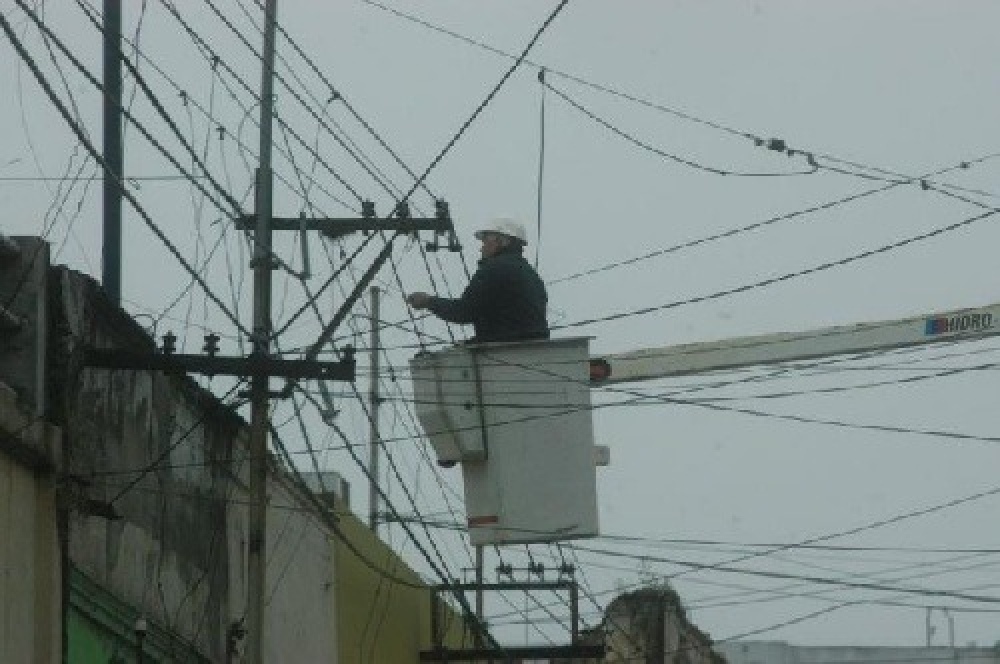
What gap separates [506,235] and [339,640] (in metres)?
5.17

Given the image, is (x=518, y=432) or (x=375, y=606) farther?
(x=375, y=606)

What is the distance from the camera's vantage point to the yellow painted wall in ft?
66.2

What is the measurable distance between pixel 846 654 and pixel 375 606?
53978 millimetres

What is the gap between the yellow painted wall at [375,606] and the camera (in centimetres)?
2017

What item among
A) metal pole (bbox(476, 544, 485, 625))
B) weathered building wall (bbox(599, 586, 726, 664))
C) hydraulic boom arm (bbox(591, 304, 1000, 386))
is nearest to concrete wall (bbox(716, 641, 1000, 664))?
weathered building wall (bbox(599, 586, 726, 664))

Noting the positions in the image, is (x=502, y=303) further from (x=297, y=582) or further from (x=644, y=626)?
(x=644, y=626)

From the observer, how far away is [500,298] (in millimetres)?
15883

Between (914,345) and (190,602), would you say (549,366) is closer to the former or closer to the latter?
(190,602)

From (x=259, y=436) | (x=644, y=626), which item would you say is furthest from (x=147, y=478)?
(x=644, y=626)

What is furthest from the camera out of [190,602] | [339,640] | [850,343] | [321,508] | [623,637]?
[623,637]

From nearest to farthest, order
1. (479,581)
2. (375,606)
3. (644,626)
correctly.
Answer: (375,606), (479,581), (644,626)

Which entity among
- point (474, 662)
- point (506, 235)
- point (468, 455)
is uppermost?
point (506, 235)

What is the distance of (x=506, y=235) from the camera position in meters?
16.2

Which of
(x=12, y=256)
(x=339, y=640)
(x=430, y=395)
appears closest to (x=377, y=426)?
(x=339, y=640)
